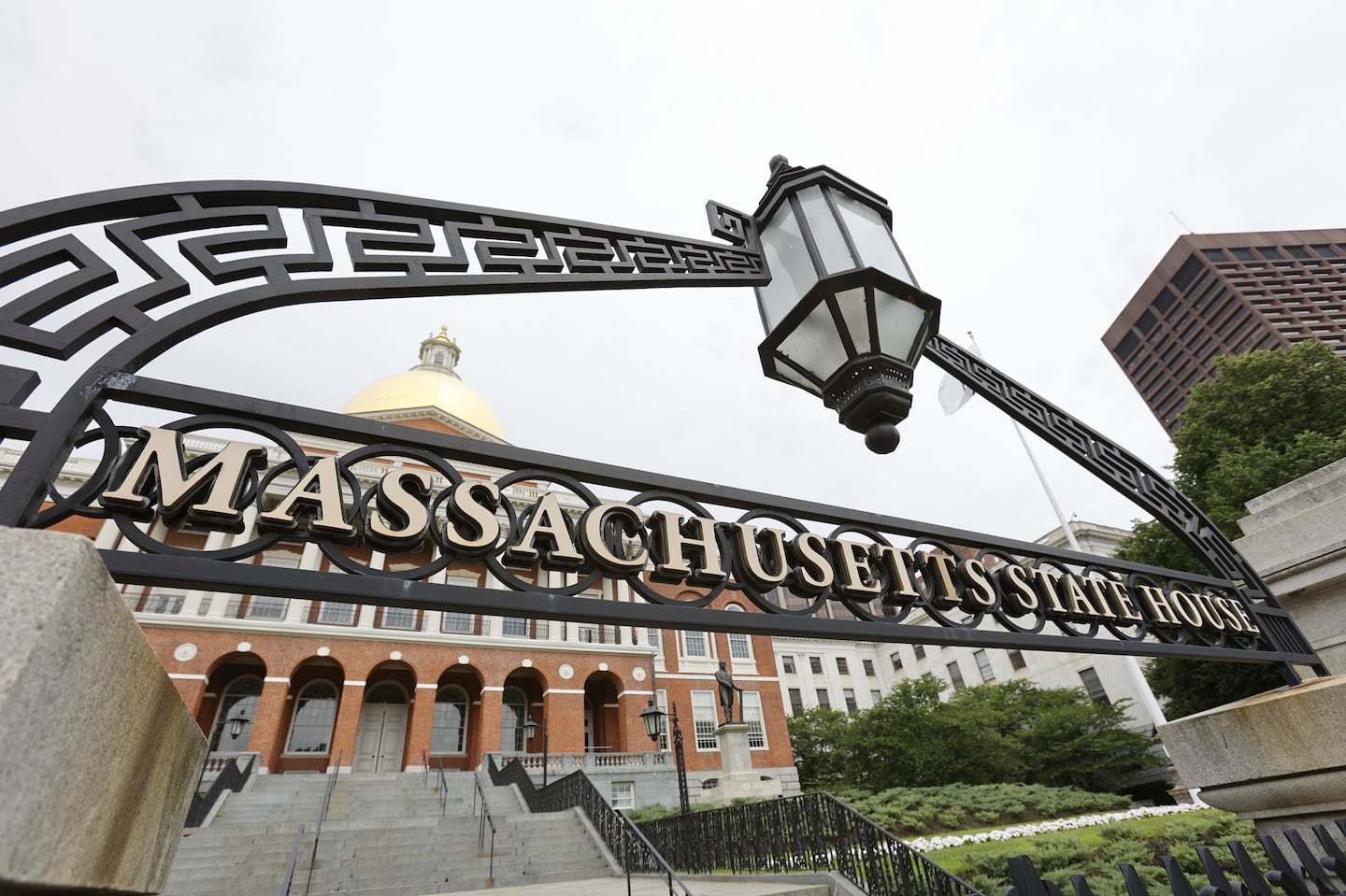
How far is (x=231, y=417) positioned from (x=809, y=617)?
1.71 meters

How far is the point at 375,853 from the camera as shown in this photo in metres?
13.7

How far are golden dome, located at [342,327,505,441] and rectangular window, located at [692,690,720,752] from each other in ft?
63.0

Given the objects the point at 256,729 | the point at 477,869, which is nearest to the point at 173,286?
the point at 477,869

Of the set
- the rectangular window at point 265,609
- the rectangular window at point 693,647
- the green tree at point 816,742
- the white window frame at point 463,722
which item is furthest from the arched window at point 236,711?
the green tree at point 816,742

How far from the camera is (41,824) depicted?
80cm

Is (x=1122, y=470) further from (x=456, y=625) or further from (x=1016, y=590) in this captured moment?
(x=456, y=625)

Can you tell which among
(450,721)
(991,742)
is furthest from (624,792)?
(991,742)

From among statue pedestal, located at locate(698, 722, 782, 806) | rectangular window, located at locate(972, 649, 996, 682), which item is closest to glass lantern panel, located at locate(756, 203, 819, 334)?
statue pedestal, located at locate(698, 722, 782, 806)

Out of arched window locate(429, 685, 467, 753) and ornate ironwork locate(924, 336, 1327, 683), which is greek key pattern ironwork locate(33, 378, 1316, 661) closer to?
ornate ironwork locate(924, 336, 1327, 683)

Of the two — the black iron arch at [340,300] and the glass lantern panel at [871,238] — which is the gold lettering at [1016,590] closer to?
the black iron arch at [340,300]

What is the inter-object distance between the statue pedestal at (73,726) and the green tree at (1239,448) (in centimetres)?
2289

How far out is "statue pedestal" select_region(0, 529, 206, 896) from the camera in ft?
2.58

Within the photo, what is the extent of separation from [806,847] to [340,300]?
10.9m

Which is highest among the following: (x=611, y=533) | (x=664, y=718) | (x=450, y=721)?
(x=450, y=721)
